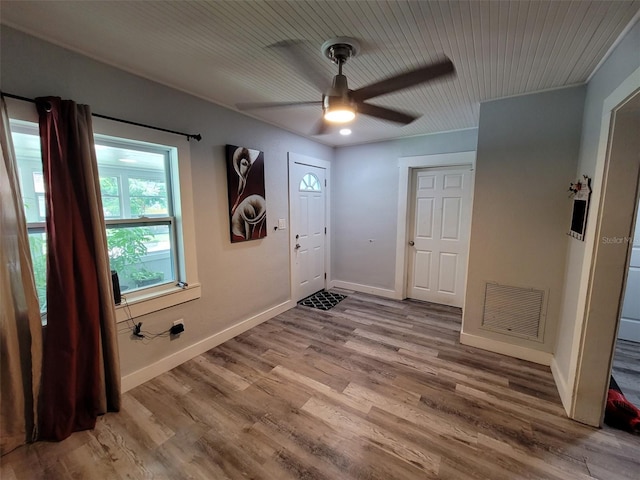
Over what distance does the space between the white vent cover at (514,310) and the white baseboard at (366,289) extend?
1500mm

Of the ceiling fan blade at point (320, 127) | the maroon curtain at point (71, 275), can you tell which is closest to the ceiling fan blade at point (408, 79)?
the ceiling fan blade at point (320, 127)

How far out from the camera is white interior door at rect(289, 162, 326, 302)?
12.0 feet

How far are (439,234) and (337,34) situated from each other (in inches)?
116

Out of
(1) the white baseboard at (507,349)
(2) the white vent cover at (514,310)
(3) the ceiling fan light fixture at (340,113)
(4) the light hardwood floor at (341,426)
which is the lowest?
(4) the light hardwood floor at (341,426)

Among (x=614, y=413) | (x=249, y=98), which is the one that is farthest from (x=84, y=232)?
(x=614, y=413)

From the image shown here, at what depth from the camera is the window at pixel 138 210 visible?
1704mm

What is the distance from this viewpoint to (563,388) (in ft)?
6.57

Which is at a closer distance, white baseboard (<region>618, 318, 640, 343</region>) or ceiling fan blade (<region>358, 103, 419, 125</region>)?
ceiling fan blade (<region>358, 103, 419, 125</region>)

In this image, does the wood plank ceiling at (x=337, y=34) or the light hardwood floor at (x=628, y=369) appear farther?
the light hardwood floor at (x=628, y=369)

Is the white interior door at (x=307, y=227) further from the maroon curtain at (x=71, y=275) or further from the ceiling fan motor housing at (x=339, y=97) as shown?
the maroon curtain at (x=71, y=275)

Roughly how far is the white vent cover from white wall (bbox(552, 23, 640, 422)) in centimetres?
18

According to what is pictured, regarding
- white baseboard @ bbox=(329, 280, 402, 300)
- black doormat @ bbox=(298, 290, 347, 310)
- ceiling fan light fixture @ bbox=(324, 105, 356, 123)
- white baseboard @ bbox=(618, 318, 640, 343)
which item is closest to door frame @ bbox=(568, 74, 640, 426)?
ceiling fan light fixture @ bbox=(324, 105, 356, 123)

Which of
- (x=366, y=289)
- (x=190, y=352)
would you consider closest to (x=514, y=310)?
(x=366, y=289)

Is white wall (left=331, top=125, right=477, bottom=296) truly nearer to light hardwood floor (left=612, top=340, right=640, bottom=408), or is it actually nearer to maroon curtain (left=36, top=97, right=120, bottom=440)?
light hardwood floor (left=612, top=340, right=640, bottom=408)
